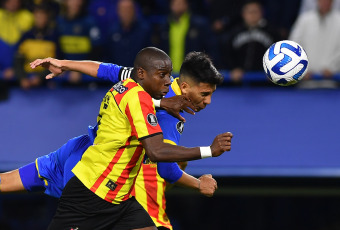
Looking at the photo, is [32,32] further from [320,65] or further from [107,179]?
[107,179]

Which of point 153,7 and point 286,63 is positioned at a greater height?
point 153,7

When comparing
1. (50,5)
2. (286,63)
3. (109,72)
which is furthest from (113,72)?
(50,5)

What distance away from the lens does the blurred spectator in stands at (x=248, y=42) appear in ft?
28.3

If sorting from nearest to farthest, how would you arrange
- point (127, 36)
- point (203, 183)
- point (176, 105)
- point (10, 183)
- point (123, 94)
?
point (123, 94) → point (176, 105) → point (203, 183) → point (10, 183) → point (127, 36)

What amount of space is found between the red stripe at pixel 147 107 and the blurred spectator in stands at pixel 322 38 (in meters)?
4.01

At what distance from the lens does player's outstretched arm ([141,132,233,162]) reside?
480 cm

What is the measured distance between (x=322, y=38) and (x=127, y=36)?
2.32 metres

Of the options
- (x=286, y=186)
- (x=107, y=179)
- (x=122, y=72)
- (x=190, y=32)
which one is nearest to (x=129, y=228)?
(x=107, y=179)

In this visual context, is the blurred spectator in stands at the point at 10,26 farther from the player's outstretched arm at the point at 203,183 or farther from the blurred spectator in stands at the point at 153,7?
the player's outstretched arm at the point at 203,183

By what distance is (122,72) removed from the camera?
5918 millimetres

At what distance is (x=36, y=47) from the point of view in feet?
29.5

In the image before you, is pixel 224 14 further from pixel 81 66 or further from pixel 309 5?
pixel 81 66

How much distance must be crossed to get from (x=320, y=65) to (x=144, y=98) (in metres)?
4.18

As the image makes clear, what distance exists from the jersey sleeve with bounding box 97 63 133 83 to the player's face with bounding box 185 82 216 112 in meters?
0.60
